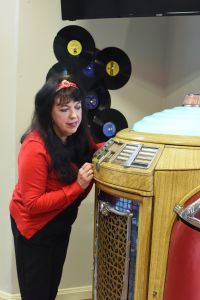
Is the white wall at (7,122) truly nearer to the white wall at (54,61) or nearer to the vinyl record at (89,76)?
the white wall at (54,61)

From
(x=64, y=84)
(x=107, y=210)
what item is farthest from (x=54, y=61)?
(x=107, y=210)

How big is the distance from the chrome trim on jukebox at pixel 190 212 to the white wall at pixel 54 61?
36.5 inches

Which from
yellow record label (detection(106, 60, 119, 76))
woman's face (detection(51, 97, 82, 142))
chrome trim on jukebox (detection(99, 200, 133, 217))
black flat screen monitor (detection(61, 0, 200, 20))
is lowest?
chrome trim on jukebox (detection(99, 200, 133, 217))

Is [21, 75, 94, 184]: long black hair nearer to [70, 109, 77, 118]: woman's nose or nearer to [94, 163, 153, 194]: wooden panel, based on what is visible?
[70, 109, 77, 118]: woman's nose

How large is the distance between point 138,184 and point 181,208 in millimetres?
99

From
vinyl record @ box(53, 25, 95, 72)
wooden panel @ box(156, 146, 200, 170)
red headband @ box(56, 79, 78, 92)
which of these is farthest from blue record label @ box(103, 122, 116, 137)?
wooden panel @ box(156, 146, 200, 170)

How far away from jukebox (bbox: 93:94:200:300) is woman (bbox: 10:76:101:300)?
0.63 ft

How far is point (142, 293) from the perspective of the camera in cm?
87

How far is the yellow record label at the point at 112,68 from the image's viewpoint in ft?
5.73

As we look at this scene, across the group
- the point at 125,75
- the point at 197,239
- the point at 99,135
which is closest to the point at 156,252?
the point at 197,239

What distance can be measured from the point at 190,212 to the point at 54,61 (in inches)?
43.5

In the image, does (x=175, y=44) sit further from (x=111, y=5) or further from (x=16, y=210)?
(x=16, y=210)

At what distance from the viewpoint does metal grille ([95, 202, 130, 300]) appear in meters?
0.91

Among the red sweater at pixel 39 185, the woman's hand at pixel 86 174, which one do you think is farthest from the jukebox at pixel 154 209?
the red sweater at pixel 39 185
